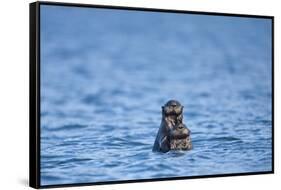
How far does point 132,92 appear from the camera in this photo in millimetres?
7559

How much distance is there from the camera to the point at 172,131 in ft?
25.4

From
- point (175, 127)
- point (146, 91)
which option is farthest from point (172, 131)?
point (146, 91)

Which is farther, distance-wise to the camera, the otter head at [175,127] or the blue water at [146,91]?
the otter head at [175,127]

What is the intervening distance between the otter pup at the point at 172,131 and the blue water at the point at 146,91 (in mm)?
64

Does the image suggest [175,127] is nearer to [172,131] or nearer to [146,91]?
[172,131]

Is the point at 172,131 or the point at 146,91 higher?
the point at 146,91

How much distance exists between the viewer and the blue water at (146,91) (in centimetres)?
714

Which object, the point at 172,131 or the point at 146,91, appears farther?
the point at 172,131

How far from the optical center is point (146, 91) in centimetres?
761

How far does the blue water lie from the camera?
714 centimetres

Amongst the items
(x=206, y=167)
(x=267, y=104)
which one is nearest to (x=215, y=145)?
(x=206, y=167)

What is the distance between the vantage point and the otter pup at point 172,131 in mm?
7674

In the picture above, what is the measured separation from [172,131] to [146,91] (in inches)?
19.2

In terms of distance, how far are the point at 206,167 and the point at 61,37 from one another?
198 cm
